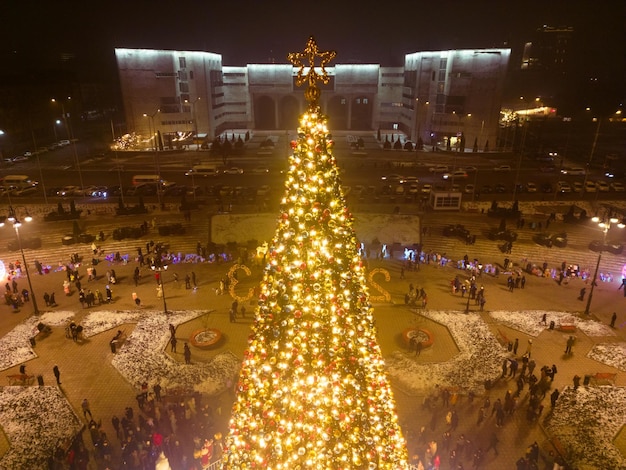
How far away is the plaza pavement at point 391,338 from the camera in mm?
14711

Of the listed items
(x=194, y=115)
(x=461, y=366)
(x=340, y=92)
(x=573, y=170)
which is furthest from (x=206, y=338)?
(x=340, y=92)

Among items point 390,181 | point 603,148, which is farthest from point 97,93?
point 603,148

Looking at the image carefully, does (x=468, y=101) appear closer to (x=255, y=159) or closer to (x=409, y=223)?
(x=255, y=159)

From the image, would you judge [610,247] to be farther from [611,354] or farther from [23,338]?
[23,338]

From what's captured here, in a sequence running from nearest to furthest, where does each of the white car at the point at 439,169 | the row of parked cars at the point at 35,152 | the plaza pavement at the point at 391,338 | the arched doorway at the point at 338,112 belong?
the plaza pavement at the point at 391,338 → the white car at the point at 439,169 → the row of parked cars at the point at 35,152 → the arched doorway at the point at 338,112

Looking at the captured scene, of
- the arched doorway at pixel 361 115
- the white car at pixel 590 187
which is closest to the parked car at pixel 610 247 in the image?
the white car at pixel 590 187

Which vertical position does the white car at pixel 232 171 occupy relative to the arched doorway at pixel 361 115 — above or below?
below

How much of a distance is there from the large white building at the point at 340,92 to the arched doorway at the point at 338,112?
0.54 m

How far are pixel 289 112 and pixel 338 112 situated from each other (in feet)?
30.7

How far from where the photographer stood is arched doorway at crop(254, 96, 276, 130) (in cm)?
7641

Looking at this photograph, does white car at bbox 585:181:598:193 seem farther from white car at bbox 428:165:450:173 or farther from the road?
white car at bbox 428:165:450:173

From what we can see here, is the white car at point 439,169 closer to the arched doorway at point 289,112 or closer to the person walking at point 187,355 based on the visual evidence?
the person walking at point 187,355

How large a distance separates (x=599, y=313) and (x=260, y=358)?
71.7ft

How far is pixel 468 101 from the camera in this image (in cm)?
5484
